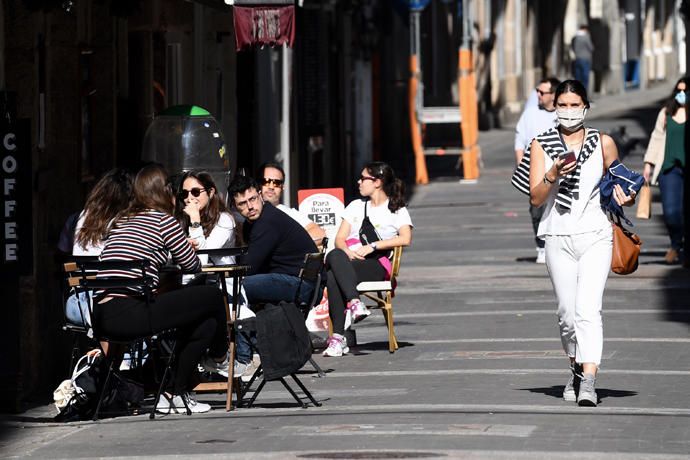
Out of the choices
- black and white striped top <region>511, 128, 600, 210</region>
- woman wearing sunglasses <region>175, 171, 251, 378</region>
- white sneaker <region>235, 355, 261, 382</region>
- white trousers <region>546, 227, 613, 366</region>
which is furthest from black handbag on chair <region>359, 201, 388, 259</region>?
white trousers <region>546, 227, 613, 366</region>

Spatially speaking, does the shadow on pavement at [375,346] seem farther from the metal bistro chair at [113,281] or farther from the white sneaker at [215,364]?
the metal bistro chair at [113,281]

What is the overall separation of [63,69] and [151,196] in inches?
104

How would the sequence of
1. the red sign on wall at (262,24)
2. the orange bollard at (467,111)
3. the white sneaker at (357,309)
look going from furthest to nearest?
the orange bollard at (467,111) < the red sign on wall at (262,24) < the white sneaker at (357,309)

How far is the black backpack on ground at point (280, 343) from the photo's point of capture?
11.5 metres

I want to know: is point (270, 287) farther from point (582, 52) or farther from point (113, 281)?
point (582, 52)

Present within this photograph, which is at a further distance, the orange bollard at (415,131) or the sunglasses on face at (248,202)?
the orange bollard at (415,131)

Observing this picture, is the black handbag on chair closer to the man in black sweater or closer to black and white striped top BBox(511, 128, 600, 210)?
the man in black sweater

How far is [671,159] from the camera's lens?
20.1 metres

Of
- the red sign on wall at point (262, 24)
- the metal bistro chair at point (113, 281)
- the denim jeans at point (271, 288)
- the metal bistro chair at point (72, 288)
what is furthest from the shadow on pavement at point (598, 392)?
the red sign on wall at point (262, 24)

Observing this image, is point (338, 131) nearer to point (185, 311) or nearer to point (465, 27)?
point (465, 27)

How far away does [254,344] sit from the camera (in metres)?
12.5

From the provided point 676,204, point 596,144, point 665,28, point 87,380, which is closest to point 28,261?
point 87,380

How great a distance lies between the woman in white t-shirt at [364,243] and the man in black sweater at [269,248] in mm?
834

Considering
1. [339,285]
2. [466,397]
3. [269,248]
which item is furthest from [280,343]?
[339,285]
